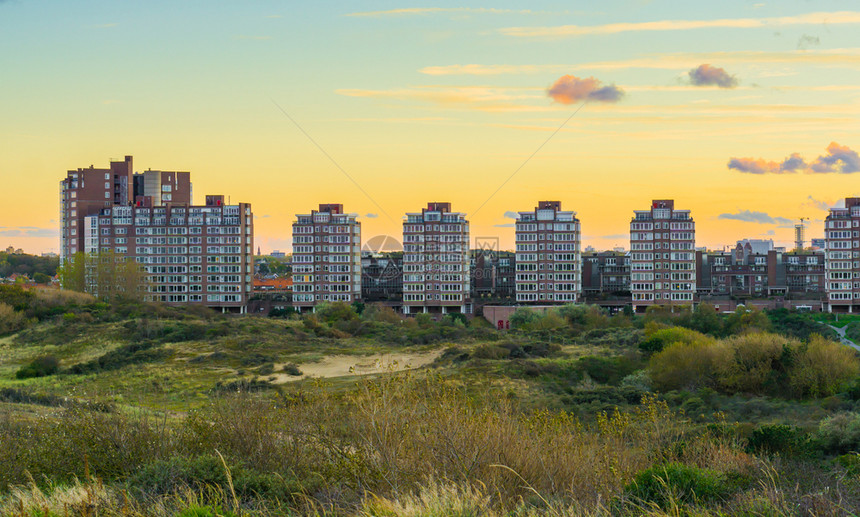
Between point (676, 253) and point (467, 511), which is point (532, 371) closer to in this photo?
point (467, 511)

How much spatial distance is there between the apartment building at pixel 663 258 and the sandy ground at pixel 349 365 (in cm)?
4689

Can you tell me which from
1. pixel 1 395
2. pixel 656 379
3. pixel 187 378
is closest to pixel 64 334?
pixel 187 378

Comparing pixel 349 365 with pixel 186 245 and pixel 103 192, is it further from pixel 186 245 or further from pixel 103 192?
pixel 103 192

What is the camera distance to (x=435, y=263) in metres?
97.2

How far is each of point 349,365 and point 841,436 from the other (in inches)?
1207

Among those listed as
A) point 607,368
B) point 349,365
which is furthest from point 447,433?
point 349,365

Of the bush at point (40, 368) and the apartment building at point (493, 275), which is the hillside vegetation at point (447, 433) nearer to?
the bush at point (40, 368)

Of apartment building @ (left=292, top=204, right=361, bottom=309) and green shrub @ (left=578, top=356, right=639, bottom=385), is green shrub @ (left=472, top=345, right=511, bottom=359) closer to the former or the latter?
green shrub @ (left=578, top=356, right=639, bottom=385)

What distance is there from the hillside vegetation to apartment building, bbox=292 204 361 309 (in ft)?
140

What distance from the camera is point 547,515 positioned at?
9.92 m

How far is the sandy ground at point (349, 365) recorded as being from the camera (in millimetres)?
46062

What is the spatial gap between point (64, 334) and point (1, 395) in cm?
3233

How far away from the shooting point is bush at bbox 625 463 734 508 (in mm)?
11789

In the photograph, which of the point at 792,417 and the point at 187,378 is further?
the point at 187,378
